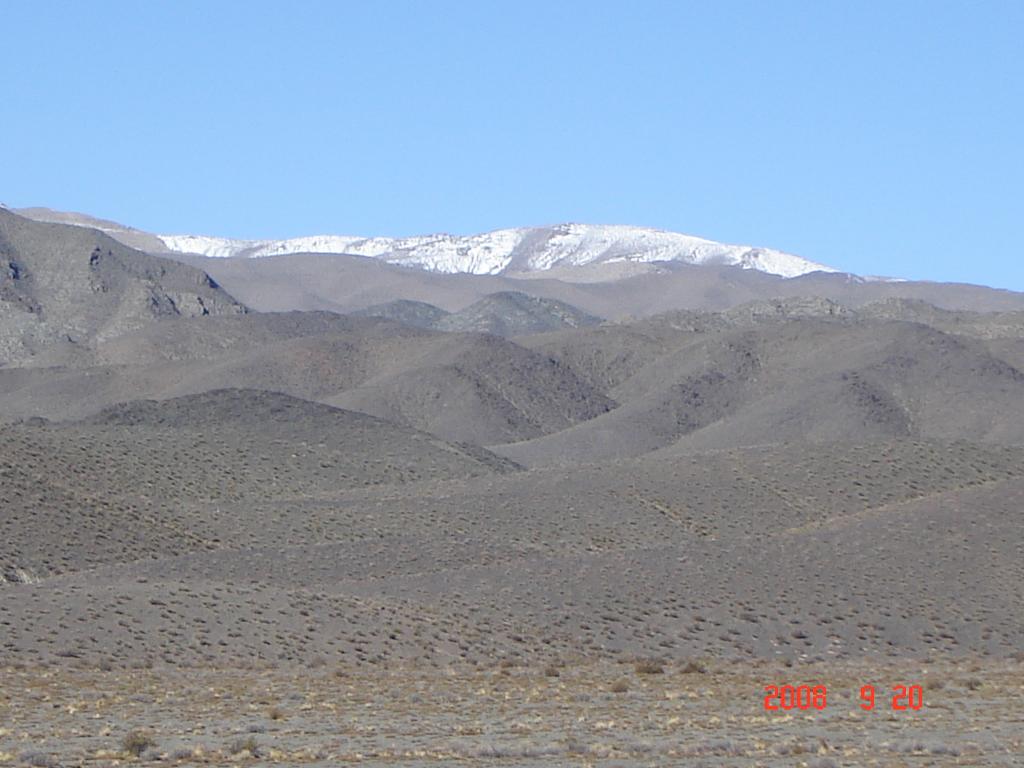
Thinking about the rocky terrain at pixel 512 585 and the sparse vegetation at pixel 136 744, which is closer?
the sparse vegetation at pixel 136 744

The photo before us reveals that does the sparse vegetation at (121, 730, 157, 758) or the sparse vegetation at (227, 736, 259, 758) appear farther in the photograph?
the sparse vegetation at (227, 736, 259, 758)

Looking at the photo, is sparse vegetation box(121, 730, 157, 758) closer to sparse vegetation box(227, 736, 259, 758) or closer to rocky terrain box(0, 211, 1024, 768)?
rocky terrain box(0, 211, 1024, 768)

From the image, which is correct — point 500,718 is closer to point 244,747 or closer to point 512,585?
point 244,747
